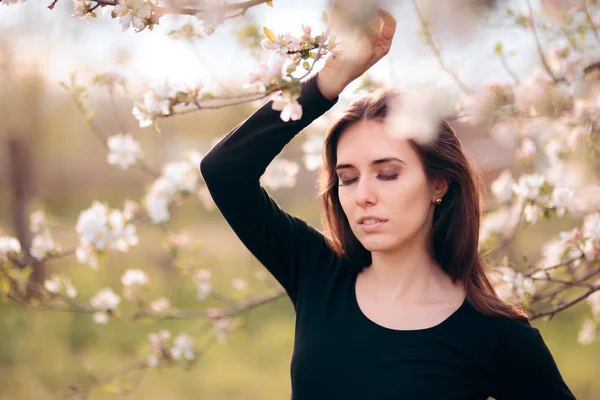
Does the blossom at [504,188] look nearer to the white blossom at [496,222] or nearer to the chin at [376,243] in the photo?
the white blossom at [496,222]

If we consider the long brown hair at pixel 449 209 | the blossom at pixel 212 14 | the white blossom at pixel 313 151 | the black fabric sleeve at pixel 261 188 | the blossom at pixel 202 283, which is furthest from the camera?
the blossom at pixel 202 283

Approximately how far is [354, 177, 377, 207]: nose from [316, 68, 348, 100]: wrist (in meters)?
0.21

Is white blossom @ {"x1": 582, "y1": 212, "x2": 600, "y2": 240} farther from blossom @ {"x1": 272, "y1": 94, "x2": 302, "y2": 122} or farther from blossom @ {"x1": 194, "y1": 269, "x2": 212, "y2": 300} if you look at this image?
blossom @ {"x1": 194, "y1": 269, "x2": 212, "y2": 300}

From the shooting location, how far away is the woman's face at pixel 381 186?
1.41 meters

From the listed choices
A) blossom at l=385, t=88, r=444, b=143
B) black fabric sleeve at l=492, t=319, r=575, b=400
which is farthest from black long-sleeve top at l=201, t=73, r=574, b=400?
blossom at l=385, t=88, r=444, b=143

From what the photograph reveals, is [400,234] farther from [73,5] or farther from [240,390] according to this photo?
[240,390]

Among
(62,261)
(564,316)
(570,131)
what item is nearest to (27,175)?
(62,261)

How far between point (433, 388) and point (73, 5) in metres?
0.98

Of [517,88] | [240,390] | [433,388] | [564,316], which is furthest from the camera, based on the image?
[564,316]

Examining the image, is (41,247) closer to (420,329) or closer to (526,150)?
(420,329)

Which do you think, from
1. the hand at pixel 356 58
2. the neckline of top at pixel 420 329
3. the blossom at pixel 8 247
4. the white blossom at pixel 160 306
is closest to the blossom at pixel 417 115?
the hand at pixel 356 58

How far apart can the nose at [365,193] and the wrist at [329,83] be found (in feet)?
0.69

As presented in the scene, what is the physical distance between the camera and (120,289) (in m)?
7.70

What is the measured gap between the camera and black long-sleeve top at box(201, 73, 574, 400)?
137 centimetres
